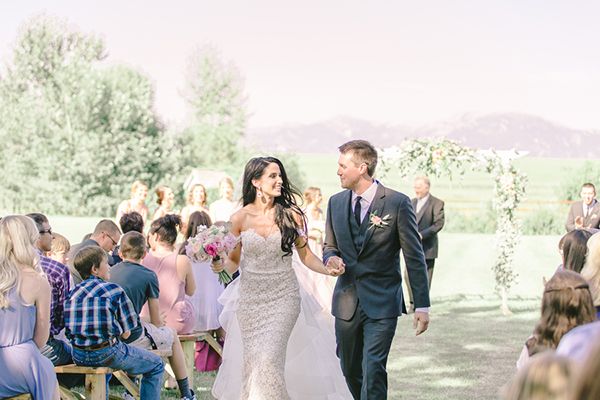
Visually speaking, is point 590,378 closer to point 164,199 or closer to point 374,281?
point 374,281

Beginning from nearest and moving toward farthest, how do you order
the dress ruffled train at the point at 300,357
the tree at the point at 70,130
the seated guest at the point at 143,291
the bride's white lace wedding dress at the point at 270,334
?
the bride's white lace wedding dress at the point at 270,334 → the dress ruffled train at the point at 300,357 → the seated guest at the point at 143,291 → the tree at the point at 70,130

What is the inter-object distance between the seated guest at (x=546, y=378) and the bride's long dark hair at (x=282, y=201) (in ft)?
14.0

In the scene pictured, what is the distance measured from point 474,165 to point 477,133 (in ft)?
361

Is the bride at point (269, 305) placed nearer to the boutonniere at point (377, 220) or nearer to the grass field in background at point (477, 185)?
the boutonniere at point (377, 220)

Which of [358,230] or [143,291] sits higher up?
[358,230]

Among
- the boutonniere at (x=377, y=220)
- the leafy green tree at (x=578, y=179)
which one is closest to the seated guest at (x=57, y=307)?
the boutonniere at (x=377, y=220)

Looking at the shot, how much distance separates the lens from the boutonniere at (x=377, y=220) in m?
6.35

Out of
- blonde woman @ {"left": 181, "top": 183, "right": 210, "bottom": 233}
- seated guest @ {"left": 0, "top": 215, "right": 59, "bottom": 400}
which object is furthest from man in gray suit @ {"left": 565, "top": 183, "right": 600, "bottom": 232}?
seated guest @ {"left": 0, "top": 215, "right": 59, "bottom": 400}

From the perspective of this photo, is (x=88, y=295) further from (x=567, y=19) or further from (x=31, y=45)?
(x=567, y=19)

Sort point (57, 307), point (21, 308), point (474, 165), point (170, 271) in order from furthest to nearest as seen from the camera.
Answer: point (474, 165) < point (170, 271) < point (57, 307) < point (21, 308)

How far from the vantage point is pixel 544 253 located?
104ft

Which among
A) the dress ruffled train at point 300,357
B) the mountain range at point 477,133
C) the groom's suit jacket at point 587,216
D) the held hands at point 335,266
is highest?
the mountain range at point 477,133

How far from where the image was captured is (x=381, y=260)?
6.43m

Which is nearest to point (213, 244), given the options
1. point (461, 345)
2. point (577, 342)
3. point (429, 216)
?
point (577, 342)
